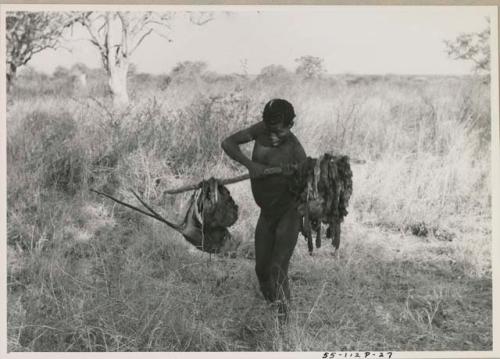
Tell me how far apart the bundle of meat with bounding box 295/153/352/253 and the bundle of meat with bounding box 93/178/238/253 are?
490mm

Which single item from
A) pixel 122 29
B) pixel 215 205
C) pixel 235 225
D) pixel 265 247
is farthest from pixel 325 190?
pixel 122 29

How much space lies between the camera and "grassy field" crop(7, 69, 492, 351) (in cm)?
407

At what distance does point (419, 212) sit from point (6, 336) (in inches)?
127

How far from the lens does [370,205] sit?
215 inches

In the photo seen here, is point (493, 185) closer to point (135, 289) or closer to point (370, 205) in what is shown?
point (370, 205)

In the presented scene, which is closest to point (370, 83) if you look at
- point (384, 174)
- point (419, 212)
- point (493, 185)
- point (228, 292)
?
point (384, 174)

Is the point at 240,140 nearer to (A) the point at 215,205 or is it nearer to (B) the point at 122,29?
(A) the point at 215,205

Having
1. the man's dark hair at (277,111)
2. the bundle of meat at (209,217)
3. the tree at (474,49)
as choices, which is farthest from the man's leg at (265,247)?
the tree at (474,49)

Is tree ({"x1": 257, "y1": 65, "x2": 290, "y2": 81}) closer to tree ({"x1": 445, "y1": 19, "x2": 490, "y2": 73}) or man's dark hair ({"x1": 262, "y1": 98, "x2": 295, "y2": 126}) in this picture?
tree ({"x1": 445, "y1": 19, "x2": 490, "y2": 73})

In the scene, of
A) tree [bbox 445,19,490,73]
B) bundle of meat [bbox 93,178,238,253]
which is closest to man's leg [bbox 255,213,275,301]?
bundle of meat [bbox 93,178,238,253]

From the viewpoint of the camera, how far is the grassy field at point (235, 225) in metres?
4.07

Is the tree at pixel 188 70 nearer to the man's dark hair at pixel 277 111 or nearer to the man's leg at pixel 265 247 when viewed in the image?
A: the man's dark hair at pixel 277 111

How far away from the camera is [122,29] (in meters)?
5.43

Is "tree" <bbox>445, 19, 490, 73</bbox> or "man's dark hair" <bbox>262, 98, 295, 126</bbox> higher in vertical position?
"tree" <bbox>445, 19, 490, 73</bbox>
